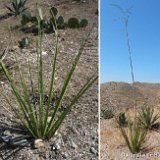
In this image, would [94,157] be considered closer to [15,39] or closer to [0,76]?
[0,76]

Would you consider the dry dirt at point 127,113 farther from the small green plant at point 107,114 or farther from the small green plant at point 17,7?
the small green plant at point 17,7

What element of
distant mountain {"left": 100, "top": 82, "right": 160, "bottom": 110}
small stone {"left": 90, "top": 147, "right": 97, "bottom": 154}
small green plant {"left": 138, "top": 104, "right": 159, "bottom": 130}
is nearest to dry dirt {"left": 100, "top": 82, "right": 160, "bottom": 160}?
distant mountain {"left": 100, "top": 82, "right": 160, "bottom": 110}

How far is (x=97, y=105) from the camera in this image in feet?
11.9

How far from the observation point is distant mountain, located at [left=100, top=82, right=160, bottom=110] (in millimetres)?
6887

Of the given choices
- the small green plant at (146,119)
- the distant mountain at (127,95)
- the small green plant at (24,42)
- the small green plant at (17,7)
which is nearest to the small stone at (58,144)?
the small green plant at (24,42)

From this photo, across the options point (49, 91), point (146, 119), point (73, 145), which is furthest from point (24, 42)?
point (73, 145)

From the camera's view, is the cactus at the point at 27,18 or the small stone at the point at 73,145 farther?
the cactus at the point at 27,18

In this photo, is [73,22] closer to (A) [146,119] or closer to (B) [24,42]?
(B) [24,42]

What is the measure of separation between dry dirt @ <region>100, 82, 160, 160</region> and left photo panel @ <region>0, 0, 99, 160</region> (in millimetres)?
775

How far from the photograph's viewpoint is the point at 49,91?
3.71 metres

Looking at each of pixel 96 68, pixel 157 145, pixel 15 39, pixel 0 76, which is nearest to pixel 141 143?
pixel 157 145

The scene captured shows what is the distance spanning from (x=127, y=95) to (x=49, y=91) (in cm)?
382

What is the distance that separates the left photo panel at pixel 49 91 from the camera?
303 cm

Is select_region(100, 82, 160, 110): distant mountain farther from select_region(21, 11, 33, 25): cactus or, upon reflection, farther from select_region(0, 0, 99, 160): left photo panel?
select_region(21, 11, 33, 25): cactus
